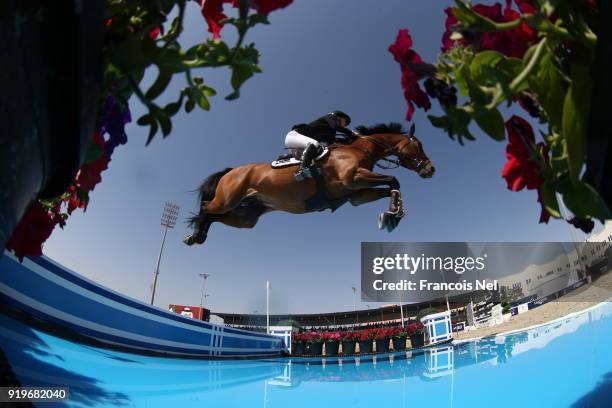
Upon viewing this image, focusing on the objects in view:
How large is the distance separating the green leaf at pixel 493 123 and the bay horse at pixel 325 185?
5.33 feet

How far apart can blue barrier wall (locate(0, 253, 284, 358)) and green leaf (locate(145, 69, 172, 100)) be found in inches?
85.2

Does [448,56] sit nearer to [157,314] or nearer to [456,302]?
[157,314]

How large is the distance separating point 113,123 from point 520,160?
86 cm

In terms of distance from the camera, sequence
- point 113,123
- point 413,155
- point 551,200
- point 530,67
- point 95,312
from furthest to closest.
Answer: point 95,312
point 413,155
point 113,123
point 551,200
point 530,67

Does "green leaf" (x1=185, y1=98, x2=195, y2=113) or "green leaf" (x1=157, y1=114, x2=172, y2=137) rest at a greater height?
"green leaf" (x1=185, y1=98, x2=195, y2=113)

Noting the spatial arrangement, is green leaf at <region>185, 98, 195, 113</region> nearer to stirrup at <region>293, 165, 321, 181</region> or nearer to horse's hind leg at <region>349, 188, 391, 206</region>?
stirrup at <region>293, 165, 321, 181</region>

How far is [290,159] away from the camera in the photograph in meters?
2.52

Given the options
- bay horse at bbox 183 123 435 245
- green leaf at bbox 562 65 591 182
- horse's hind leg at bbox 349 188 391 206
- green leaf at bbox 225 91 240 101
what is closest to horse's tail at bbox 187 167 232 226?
bay horse at bbox 183 123 435 245

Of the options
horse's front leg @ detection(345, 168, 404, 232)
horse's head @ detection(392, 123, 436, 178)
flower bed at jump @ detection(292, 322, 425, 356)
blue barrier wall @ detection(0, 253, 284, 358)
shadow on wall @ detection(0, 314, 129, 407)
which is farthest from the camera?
flower bed at jump @ detection(292, 322, 425, 356)

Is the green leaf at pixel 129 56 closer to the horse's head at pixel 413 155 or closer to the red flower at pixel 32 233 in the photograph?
the red flower at pixel 32 233

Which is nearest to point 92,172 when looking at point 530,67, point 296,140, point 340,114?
point 530,67

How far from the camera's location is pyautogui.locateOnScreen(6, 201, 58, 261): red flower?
67 centimetres

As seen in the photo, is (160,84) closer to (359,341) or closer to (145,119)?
(145,119)

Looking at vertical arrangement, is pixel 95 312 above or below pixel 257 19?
below
